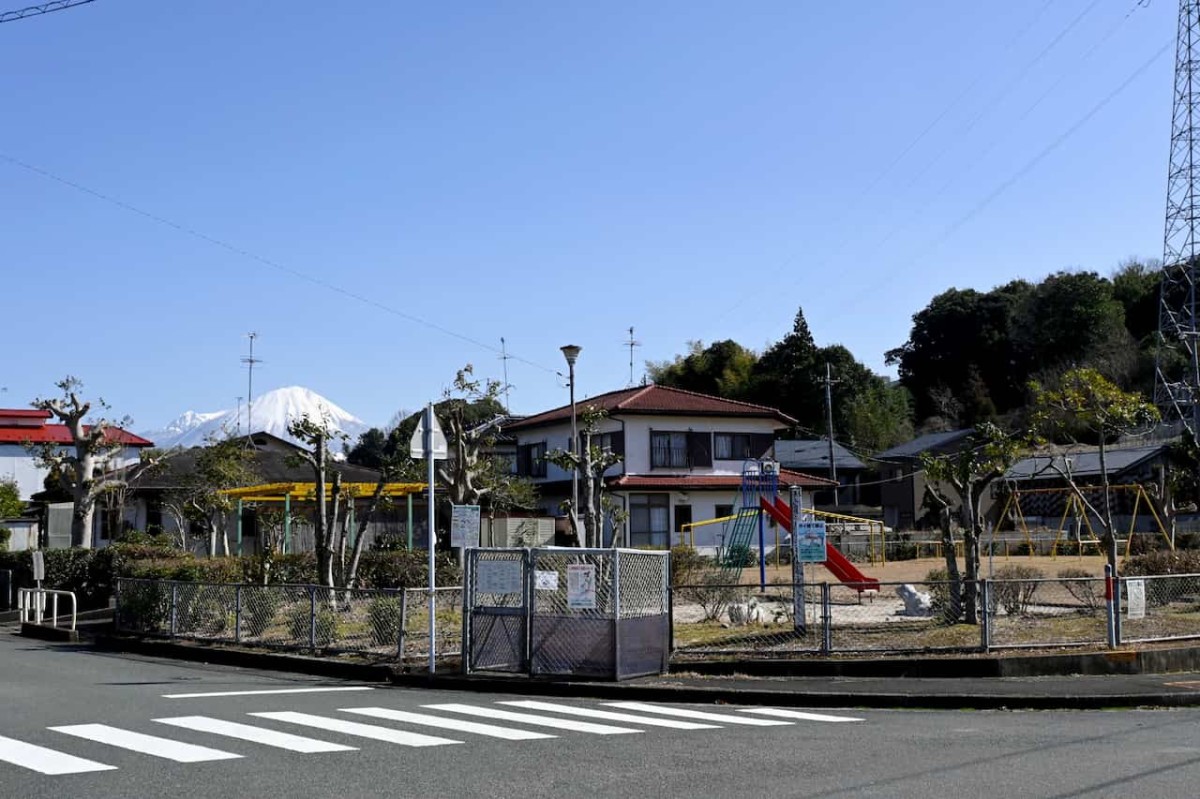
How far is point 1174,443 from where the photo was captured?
4891 centimetres

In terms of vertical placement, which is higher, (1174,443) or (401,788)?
(1174,443)

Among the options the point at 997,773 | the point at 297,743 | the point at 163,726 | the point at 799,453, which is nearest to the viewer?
the point at 997,773

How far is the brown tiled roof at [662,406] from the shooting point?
1763 inches

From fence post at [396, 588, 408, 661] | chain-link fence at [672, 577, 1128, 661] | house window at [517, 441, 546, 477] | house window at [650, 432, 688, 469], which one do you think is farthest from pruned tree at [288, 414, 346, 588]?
house window at [517, 441, 546, 477]

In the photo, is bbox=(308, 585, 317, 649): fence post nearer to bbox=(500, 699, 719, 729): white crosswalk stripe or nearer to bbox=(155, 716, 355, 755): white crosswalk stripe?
bbox=(500, 699, 719, 729): white crosswalk stripe

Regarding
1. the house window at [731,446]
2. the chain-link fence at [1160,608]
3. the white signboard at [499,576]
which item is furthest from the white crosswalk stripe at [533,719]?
the house window at [731,446]

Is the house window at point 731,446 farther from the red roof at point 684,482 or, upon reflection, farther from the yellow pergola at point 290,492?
the yellow pergola at point 290,492

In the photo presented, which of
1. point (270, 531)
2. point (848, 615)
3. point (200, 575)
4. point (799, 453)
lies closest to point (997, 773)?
point (848, 615)

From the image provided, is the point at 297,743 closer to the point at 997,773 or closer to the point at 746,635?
the point at 997,773

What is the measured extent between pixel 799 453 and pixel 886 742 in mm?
55770

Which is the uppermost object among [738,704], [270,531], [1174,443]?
[1174,443]

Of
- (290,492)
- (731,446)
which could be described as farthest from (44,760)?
(731,446)

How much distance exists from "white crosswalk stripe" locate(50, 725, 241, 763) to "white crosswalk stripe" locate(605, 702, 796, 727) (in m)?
4.97

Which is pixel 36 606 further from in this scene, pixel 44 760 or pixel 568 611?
pixel 44 760
